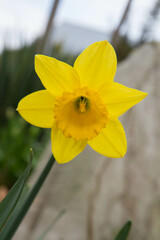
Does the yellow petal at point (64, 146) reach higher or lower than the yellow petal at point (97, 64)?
lower

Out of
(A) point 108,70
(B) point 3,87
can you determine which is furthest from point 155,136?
(B) point 3,87

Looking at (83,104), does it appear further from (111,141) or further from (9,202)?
(9,202)

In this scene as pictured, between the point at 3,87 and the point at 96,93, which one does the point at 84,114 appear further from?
the point at 3,87

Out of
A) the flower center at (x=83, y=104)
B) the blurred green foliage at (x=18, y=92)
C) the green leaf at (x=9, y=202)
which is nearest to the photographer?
the green leaf at (x=9, y=202)

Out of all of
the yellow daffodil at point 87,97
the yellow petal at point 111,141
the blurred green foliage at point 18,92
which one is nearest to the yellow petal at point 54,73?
the yellow daffodil at point 87,97

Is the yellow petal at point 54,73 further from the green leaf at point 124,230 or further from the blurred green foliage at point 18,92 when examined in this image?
the blurred green foliage at point 18,92

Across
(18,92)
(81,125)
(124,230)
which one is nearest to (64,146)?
(81,125)
